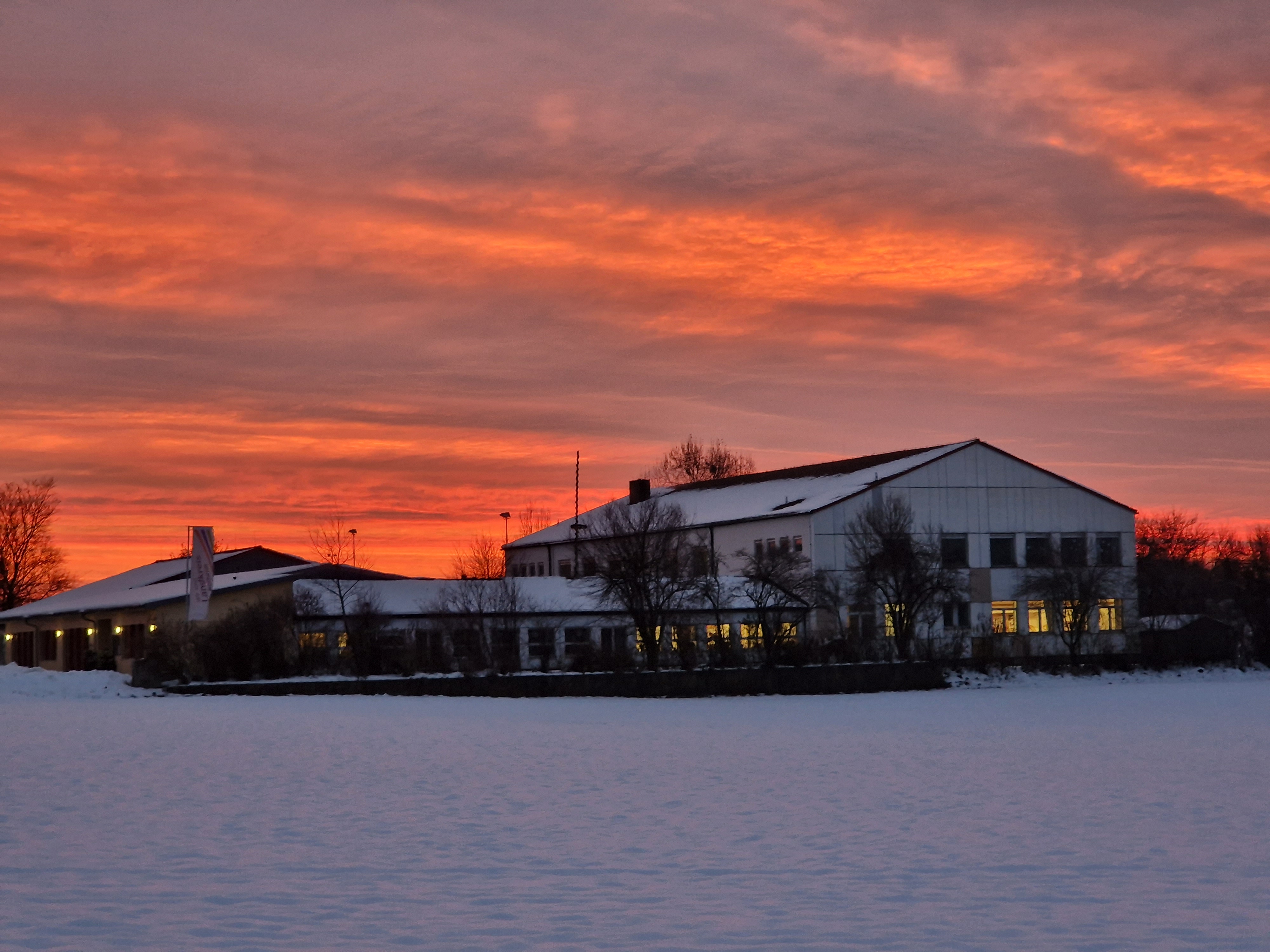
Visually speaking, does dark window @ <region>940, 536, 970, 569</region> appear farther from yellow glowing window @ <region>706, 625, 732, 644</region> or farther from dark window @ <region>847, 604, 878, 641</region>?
yellow glowing window @ <region>706, 625, 732, 644</region>

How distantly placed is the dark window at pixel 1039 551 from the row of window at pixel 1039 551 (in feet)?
0.05

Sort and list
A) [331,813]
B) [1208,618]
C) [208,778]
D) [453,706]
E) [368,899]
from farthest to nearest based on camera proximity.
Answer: [1208,618]
[453,706]
[208,778]
[331,813]
[368,899]

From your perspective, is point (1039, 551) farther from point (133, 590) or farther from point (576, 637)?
point (133, 590)

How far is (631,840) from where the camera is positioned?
1254cm

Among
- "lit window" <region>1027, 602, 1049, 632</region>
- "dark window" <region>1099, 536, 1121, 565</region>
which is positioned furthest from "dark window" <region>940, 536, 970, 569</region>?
"dark window" <region>1099, 536, 1121, 565</region>

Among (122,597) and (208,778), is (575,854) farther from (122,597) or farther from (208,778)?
(122,597)

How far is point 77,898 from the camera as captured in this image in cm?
963

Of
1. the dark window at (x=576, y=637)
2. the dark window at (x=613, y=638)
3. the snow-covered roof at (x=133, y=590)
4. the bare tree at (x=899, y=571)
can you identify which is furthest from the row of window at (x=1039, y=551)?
the snow-covered roof at (x=133, y=590)

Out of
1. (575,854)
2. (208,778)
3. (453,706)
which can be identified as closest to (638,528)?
(453,706)

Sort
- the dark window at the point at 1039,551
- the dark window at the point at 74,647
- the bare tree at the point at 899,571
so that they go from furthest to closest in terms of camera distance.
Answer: the dark window at the point at 1039,551 → the dark window at the point at 74,647 → the bare tree at the point at 899,571

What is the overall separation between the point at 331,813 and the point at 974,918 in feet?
23.2

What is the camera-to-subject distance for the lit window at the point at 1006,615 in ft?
217

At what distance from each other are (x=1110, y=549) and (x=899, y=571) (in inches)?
651

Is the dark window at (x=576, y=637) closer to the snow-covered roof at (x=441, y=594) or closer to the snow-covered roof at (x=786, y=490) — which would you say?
the snow-covered roof at (x=441, y=594)
